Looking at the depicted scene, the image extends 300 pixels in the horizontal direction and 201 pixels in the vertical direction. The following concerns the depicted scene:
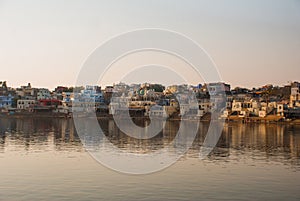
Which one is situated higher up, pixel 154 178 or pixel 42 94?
pixel 42 94

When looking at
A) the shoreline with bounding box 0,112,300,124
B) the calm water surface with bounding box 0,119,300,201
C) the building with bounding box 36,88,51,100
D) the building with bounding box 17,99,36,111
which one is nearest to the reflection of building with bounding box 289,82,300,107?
the shoreline with bounding box 0,112,300,124

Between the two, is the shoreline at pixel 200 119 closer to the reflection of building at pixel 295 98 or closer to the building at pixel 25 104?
the building at pixel 25 104

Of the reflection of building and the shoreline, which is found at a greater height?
the reflection of building

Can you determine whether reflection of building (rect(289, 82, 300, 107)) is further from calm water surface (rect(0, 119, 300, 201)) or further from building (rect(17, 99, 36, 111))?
building (rect(17, 99, 36, 111))

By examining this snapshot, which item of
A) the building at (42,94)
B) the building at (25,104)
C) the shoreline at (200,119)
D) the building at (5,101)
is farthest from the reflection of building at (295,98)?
the building at (5,101)

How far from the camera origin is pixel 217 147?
63.0ft

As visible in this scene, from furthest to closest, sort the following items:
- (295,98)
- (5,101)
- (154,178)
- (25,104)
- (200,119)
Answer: (5,101), (25,104), (200,119), (295,98), (154,178)

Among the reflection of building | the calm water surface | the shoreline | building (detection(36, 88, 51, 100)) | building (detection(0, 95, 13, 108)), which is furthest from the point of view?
building (detection(36, 88, 51, 100))

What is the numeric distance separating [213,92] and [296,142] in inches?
1325

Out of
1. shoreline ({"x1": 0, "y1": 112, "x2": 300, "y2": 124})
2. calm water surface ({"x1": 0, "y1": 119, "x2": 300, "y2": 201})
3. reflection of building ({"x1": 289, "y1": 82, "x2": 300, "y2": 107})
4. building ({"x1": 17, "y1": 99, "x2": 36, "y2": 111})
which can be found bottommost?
calm water surface ({"x1": 0, "y1": 119, "x2": 300, "y2": 201})

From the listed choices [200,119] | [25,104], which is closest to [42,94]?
[25,104]

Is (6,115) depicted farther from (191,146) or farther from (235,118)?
(191,146)

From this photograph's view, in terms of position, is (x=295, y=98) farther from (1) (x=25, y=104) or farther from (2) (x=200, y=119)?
(1) (x=25, y=104)

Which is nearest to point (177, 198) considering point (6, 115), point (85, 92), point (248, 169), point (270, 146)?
point (248, 169)
